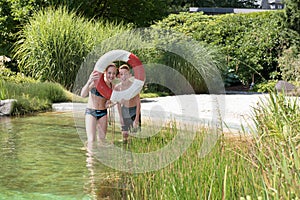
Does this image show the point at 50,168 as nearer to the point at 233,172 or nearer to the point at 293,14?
the point at 233,172

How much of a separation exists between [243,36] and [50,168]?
10.7m

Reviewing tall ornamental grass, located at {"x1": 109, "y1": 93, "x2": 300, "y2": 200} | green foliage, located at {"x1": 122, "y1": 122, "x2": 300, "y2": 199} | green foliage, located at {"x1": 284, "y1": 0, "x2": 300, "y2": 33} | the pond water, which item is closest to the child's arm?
the pond water

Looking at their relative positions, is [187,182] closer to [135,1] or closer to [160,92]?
[160,92]

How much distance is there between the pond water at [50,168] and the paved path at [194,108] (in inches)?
66.1

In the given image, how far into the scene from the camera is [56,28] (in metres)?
11.8

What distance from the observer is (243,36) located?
14.7 meters

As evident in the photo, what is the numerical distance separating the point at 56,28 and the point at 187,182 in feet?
31.5

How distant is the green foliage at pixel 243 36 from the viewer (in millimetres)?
14219

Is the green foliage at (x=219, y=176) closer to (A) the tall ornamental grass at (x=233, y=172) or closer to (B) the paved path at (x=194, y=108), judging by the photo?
(A) the tall ornamental grass at (x=233, y=172)

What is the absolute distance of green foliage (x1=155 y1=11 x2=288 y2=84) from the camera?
14219mm

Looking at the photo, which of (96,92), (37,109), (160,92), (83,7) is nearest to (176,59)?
(160,92)

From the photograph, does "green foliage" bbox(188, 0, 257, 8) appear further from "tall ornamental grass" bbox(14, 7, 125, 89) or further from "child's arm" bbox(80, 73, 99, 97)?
"child's arm" bbox(80, 73, 99, 97)

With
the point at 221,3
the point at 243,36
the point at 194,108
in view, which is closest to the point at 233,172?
the point at 194,108

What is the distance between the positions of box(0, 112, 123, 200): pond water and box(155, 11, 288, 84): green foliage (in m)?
7.74
